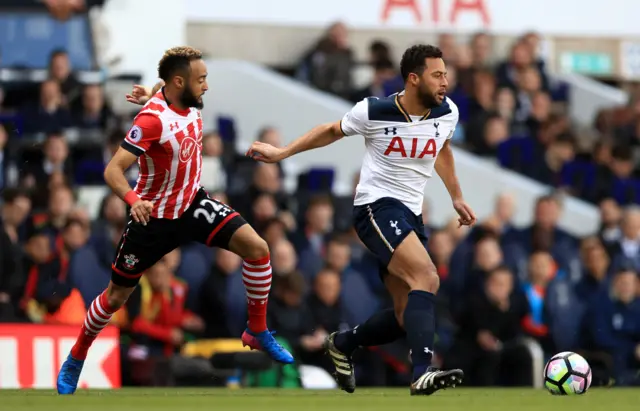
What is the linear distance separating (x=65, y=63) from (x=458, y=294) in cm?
513

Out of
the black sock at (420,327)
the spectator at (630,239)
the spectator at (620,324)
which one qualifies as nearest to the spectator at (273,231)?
the spectator at (620,324)

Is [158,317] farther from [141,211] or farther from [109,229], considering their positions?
[141,211]

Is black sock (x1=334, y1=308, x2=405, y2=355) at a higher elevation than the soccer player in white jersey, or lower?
lower

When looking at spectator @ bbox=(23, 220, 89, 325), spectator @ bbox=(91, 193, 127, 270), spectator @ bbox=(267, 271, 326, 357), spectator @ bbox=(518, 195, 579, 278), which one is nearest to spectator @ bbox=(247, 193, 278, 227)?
spectator @ bbox=(267, 271, 326, 357)

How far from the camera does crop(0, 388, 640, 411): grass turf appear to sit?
956cm

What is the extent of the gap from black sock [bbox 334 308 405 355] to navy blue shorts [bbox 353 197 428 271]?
49 centimetres

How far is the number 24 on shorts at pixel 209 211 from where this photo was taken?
11.3m

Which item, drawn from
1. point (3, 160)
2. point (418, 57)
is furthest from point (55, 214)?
point (418, 57)

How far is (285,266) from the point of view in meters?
15.9

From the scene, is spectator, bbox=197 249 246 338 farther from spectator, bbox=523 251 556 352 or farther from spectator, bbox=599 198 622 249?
spectator, bbox=599 198 622 249

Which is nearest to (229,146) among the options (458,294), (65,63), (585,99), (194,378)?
(65,63)

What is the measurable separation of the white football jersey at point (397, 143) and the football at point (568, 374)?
4.99 feet

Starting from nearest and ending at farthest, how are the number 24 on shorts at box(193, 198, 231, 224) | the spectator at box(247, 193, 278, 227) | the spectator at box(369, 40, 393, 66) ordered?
the number 24 on shorts at box(193, 198, 231, 224) → the spectator at box(247, 193, 278, 227) → the spectator at box(369, 40, 393, 66)

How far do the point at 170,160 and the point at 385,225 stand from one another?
1548 millimetres
